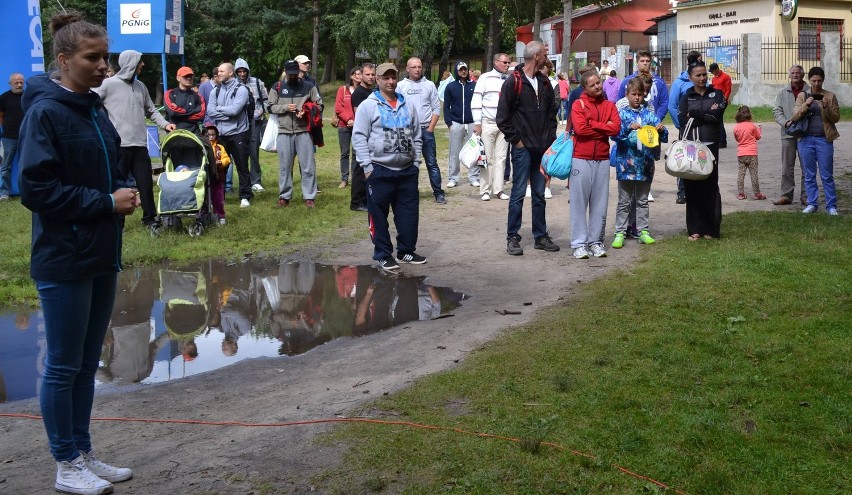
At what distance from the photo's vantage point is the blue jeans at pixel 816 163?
41.4ft

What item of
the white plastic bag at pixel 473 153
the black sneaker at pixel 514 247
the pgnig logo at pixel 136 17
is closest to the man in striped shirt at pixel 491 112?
the white plastic bag at pixel 473 153

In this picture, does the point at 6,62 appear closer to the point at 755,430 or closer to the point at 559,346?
the point at 559,346

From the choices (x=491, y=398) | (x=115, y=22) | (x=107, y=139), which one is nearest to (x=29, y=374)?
(x=107, y=139)

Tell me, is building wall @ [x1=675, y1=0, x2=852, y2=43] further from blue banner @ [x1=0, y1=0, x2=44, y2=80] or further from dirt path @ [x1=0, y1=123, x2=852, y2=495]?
dirt path @ [x1=0, y1=123, x2=852, y2=495]

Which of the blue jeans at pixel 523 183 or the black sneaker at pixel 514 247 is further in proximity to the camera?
the black sneaker at pixel 514 247

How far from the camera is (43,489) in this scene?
189 inches

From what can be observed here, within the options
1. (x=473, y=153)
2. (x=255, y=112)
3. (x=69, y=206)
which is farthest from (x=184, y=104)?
(x=69, y=206)

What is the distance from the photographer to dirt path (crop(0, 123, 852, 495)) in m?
4.96

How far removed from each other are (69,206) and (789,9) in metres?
35.6

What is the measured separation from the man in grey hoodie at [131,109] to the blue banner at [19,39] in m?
5.37

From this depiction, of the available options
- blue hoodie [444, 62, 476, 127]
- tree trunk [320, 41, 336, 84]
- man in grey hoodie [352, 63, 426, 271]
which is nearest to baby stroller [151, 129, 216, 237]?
man in grey hoodie [352, 63, 426, 271]

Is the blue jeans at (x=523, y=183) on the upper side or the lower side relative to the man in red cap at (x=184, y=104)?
lower

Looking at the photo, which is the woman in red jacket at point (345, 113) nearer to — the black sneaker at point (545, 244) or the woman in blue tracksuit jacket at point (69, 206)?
the black sneaker at point (545, 244)

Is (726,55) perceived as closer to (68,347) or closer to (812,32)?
(812,32)
